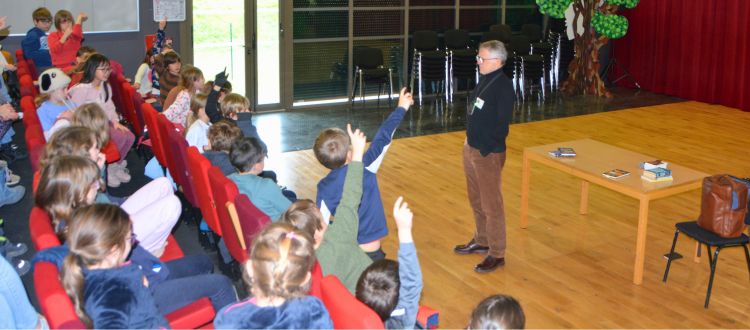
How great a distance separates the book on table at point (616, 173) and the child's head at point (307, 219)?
262 centimetres

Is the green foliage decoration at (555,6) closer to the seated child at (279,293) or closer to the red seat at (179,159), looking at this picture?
the red seat at (179,159)

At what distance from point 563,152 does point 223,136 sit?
2.54m

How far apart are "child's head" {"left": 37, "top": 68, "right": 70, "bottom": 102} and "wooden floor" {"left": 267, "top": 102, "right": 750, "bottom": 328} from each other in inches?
86.3

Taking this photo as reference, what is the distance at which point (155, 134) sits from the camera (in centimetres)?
606

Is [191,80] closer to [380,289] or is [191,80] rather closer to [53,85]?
[53,85]

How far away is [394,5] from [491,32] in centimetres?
164

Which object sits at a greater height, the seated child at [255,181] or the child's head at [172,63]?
the child's head at [172,63]

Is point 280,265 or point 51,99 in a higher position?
point 51,99

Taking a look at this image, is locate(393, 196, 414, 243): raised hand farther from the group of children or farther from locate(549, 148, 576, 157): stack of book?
locate(549, 148, 576, 157): stack of book

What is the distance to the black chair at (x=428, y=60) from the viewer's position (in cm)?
1182

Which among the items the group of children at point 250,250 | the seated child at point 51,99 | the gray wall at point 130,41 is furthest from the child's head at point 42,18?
the group of children at point 250,250

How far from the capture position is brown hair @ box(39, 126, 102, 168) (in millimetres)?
4312

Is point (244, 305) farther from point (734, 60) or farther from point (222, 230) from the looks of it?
point (734, 60)

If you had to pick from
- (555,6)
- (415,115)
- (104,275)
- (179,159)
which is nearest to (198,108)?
(179,159)
